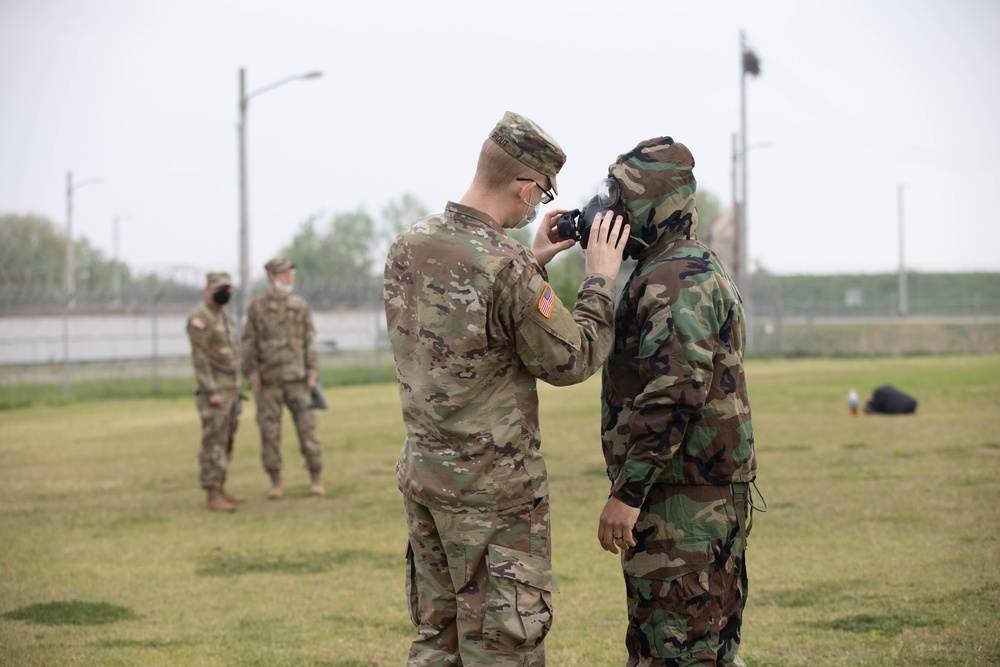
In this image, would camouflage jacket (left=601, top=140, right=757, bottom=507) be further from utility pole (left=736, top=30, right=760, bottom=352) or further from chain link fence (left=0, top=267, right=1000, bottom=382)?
utility pole (left=736, top=30, right=760, bottom=352)

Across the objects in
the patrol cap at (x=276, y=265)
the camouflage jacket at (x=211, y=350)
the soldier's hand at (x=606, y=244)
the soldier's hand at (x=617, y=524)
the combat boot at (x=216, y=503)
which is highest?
the patrol cap at (x=276, y=265)

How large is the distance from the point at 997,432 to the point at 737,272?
24.5 m

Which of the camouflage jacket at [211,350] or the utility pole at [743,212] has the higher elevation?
the utility pole at [743,212]

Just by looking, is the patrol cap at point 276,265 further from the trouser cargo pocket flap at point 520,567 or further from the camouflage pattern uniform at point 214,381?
the trouser cargo pocket flap at point 520,567

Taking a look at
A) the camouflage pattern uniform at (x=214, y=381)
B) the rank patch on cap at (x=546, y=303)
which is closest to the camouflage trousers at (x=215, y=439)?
the camouflage pattern uniform at (x=214, y=381)

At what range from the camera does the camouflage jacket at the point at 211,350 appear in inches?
378

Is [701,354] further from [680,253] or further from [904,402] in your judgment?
[904,402]

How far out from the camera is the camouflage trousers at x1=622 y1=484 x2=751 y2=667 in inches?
133

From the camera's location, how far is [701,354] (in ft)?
10.9

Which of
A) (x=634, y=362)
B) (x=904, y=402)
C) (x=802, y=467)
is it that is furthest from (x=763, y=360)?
(x=634, y=362)

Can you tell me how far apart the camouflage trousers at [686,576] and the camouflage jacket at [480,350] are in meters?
0.47

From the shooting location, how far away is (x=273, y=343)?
988 centimetres

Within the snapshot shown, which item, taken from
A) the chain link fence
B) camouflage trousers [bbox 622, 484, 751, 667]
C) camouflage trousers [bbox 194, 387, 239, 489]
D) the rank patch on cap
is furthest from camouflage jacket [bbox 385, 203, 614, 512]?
the chain link fence

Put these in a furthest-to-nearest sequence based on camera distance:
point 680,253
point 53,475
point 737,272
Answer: point 737,272, point 53,475, point 680,253
